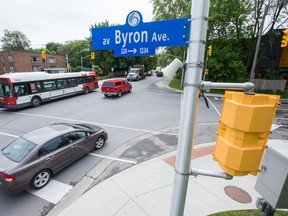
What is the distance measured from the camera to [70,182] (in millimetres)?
5406

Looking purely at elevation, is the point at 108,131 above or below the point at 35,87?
below

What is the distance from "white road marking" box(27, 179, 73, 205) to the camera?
15.7ft

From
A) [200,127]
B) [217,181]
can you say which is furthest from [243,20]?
[217,181]

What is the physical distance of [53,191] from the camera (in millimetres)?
5047

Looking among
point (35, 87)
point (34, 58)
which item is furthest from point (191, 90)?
point (34, 58)

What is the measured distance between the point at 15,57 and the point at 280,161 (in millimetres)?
48812

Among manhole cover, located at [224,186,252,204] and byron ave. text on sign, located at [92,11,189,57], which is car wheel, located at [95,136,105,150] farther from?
byron ave. text on sign, located at [92,11,189,57]

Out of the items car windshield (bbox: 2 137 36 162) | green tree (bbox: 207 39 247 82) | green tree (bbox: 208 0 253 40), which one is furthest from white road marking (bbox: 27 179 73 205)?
green tree (bbox: 208 0 253 40)

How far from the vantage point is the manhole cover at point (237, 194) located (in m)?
4.65

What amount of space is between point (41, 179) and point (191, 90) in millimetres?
5430

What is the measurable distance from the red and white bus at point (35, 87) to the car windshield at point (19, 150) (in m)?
9.38

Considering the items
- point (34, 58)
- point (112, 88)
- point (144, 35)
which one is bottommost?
point (112, 88)

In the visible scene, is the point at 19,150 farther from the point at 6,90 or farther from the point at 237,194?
the point at 6,90

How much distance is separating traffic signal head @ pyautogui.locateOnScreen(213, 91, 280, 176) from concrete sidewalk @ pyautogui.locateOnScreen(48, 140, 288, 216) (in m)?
2.60
